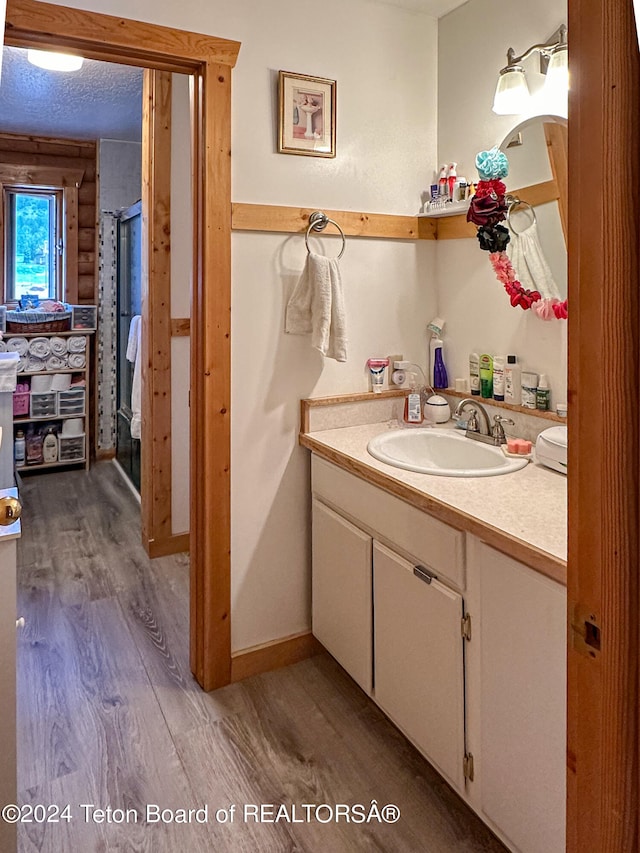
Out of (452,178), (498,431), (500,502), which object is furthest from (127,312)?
(500,502)

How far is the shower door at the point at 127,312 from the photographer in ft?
13.0

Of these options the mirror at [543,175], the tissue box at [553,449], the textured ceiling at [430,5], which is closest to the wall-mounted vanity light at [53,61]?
the textured ceiling at [430,5]

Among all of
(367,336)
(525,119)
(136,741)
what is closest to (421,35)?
(525,119)

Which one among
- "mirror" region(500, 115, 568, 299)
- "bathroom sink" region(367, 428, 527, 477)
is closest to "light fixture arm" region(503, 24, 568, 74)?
"mirror" region(500, 115, 568, 299)

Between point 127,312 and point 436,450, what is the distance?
3.00m

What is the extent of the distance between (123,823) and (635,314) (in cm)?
171

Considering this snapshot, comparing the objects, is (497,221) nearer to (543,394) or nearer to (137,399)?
(543,394)

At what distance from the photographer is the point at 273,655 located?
7.40 feet

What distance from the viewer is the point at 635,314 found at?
51 cm

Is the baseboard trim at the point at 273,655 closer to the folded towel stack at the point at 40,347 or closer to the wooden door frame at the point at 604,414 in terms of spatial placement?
the wooden door frame at the point at 604,414

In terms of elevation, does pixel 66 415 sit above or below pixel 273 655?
above

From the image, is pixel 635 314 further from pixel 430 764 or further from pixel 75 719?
pixel 75 719

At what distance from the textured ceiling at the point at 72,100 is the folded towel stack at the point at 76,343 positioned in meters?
1.49

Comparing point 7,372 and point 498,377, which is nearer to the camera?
point 498,377
